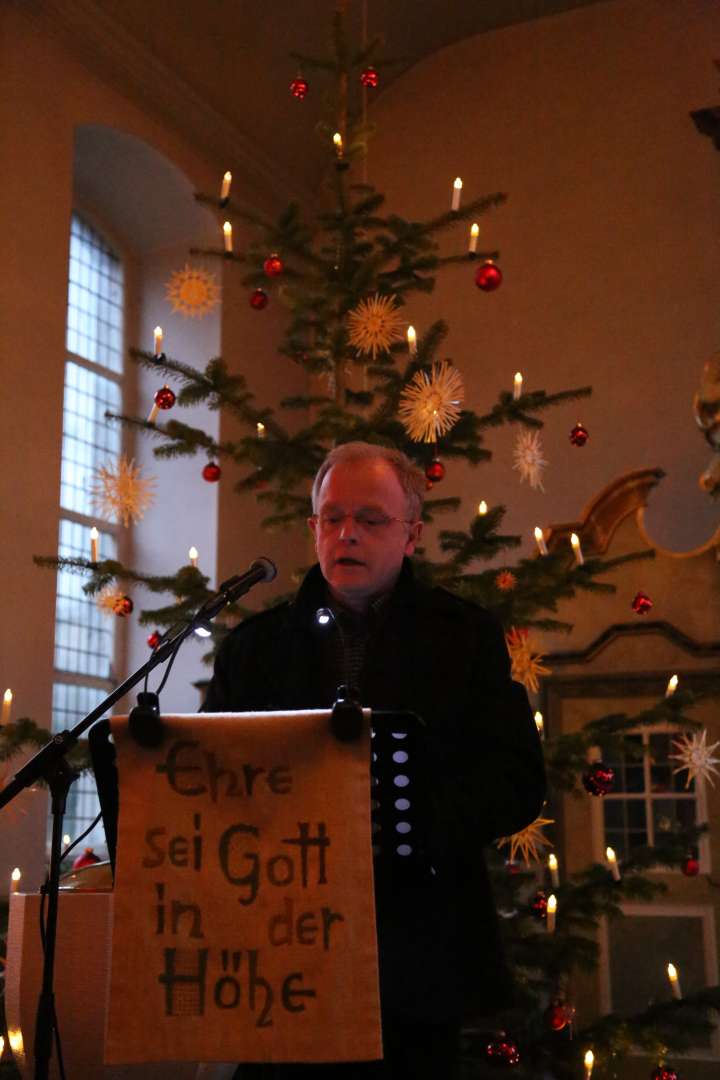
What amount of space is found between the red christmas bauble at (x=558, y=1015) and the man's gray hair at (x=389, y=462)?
169 centimetres

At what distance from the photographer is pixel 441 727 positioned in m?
1.76

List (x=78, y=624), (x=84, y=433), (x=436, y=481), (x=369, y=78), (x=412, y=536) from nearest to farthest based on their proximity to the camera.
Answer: (x=412, y=536)
(x=436, y=481)
(x=369, y=78)
(x=78, y=624)
(x=84, y=433)

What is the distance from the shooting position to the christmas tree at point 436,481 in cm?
334

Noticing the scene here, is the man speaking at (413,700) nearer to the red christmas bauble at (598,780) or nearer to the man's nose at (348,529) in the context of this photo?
the man's nose at (348,529)

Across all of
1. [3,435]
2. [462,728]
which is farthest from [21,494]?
[462,728]

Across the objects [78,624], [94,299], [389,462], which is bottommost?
[389,462]

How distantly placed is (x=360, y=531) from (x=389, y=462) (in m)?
0.15

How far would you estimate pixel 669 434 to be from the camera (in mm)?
5922

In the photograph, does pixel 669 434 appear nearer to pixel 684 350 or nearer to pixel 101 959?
pixel 684 350

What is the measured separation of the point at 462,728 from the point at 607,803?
368 centimetres

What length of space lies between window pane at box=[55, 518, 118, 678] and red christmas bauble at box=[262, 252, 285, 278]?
2.41 meters

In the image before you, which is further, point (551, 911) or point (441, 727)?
point (551, 911)

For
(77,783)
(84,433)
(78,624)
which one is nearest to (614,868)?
(77,783)

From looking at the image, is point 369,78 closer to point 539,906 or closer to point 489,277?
point 489,277
